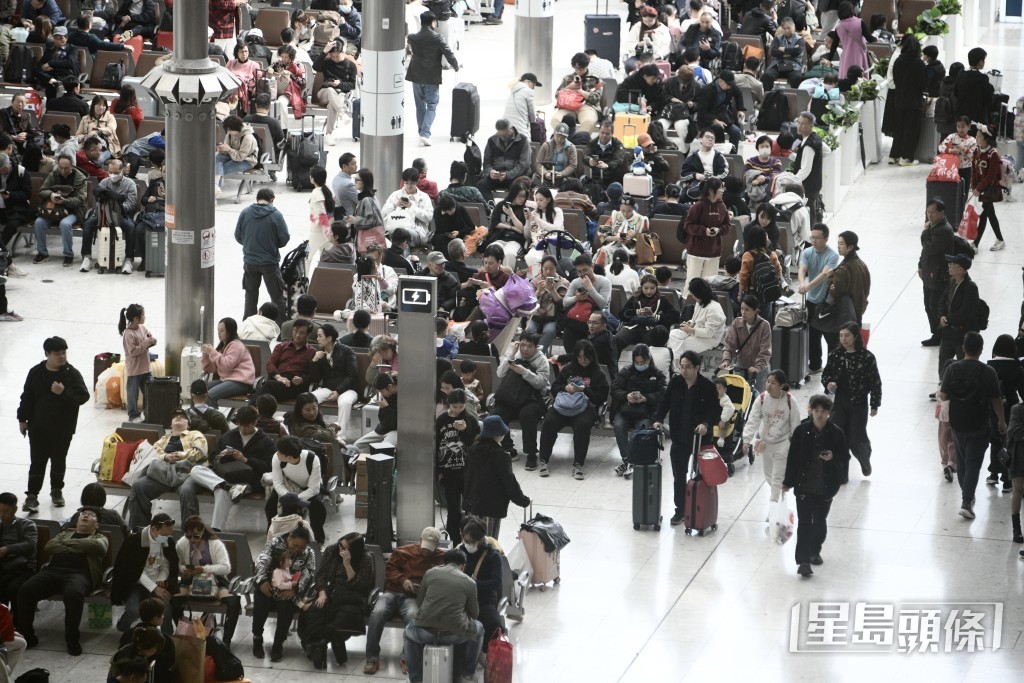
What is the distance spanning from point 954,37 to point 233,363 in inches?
721

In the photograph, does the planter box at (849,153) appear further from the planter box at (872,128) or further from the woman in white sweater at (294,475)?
the woman in white sweater at (294,475)

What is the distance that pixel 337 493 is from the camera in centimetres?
1628

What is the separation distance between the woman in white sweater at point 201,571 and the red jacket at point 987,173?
11.6m

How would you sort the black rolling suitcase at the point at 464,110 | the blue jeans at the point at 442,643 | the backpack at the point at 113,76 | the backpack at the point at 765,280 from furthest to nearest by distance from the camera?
the black rolling suitcase at the point at 464,110
the backpack at the point at 113,76
the backpack at the point at 765,280
the blue jeans at the point at 442,643

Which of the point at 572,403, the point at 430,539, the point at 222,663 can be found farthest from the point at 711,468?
the point at 222,663

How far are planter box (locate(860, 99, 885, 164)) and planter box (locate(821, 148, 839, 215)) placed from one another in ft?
7.27

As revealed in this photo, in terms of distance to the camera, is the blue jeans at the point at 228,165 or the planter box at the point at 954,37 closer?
the blue jeans at the point at 228,165

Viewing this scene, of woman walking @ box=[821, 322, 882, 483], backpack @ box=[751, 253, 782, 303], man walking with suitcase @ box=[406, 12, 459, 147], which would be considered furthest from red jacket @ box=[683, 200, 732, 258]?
man walking with suitcase @ box=[406, 12, 459, 147]

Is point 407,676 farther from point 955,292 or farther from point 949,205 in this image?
point 949,205

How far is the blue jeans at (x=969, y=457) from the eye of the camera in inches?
635

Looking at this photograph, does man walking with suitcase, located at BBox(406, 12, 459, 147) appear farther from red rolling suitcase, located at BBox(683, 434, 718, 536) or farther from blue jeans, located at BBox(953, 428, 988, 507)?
blue jeans, located at BBox(953, 428, 988, 507)

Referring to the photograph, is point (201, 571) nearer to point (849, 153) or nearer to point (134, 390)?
point (134, 390)

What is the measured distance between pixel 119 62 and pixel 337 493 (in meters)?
14.3

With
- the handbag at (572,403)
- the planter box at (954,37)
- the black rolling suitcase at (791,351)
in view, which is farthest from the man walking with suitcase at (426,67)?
the handbag at (572,403)
